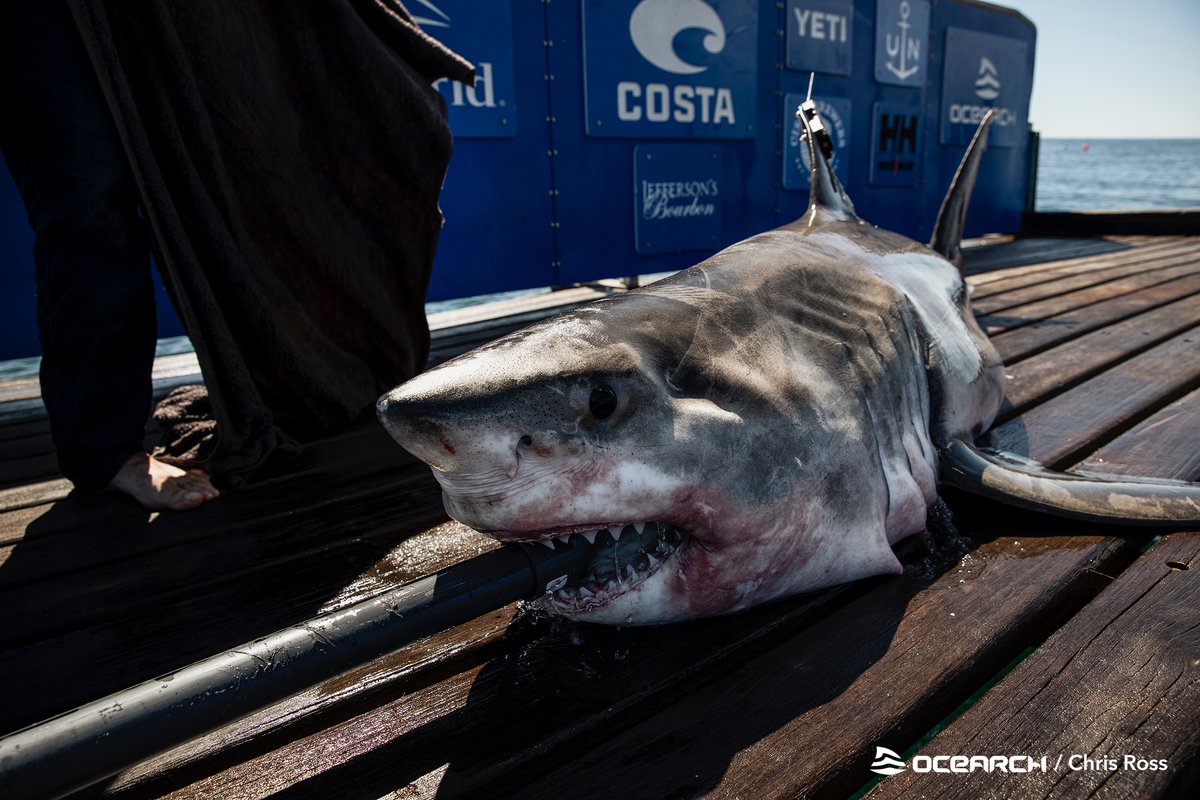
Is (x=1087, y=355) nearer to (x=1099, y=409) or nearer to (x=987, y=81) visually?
(x=1099, y=409)

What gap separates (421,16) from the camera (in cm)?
398

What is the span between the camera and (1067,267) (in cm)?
571

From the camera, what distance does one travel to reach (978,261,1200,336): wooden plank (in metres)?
3.69

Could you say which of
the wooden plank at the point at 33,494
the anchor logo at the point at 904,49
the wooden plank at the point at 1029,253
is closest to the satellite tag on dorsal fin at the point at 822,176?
the wooden plank at the point at 33,494

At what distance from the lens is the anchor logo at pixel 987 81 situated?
7.66m

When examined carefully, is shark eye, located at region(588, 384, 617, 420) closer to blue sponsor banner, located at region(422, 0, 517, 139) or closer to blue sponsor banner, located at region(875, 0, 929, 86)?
blue sponsor banner, located at region(422, 0, 517, 139)

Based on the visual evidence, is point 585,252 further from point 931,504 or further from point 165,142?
point 931,504

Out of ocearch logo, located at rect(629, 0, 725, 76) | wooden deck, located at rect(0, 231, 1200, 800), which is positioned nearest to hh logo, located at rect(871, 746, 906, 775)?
wooden deck, located at rect(0, 231, 1200, 800)

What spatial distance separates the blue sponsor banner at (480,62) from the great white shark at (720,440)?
296 centimetres

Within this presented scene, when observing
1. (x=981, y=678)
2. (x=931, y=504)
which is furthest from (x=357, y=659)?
(x=931, y=504)

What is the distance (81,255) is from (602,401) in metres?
1.45

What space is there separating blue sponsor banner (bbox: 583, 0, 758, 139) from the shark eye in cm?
407

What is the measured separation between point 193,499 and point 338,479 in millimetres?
343

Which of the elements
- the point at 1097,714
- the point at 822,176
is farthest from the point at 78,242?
the point at 1097,714
